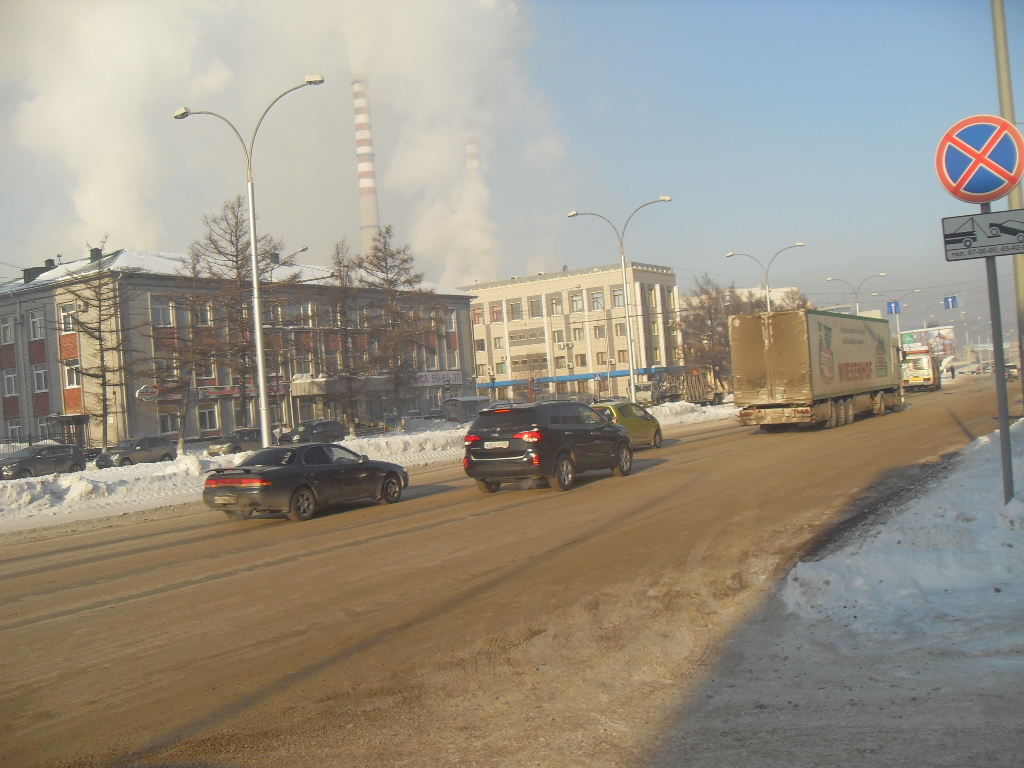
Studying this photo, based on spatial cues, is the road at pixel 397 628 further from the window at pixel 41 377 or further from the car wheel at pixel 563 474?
the window at pixel 41 377

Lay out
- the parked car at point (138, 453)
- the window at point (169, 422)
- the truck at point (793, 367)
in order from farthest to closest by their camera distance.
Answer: the window at point (169, 422), the parked car at point (138, 453), the truck at point (793, 367)

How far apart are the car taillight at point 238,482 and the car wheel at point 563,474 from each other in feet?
17.9

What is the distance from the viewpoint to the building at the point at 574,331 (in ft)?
313

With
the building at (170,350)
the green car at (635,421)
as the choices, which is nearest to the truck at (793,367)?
the green car at (635,421)

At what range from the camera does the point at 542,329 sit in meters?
101

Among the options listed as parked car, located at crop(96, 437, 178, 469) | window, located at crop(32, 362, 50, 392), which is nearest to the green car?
parked car, located at crop(96, 437, 178, 469)

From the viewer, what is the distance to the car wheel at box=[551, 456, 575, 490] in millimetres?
16875

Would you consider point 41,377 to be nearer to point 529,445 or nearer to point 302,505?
point 302,505

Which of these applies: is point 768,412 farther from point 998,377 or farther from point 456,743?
point 456,743

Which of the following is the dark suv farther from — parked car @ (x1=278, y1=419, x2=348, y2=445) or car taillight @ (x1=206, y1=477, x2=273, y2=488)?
parked car @ (x1=278, y1=419, x2=348, y2=445)

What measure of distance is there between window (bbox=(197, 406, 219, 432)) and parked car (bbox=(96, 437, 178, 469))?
11638 millimetres

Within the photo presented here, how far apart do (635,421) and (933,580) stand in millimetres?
18528

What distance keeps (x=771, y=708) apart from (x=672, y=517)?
7.51 meters

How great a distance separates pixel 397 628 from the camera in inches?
287
